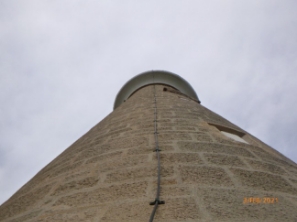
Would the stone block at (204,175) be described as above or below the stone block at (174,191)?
above

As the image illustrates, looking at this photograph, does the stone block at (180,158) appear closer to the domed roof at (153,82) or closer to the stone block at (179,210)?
the stone block at (179,210)

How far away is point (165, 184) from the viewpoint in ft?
5.03

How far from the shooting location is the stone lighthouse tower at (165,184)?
1.29 meters

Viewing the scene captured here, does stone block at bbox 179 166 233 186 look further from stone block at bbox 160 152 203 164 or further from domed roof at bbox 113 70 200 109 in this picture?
domed roof at bbox 113 70 200 109

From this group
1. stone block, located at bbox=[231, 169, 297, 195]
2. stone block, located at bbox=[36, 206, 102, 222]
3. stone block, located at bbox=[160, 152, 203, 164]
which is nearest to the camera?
stone block, located at bbox=[36, 206, 102, 222]

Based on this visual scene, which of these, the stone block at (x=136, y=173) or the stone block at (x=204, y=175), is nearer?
the stone block at (x=204, y=175)

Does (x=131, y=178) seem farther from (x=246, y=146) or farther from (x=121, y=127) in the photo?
(x=121, y=127)

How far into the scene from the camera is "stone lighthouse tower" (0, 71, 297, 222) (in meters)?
1.29

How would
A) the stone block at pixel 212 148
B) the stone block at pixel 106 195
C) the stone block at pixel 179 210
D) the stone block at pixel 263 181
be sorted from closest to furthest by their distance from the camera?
the stone block at pixel 179 210
the stone block at pixel 106 195
the stone block at pixel 263 181
the stone block at pixel 212 148

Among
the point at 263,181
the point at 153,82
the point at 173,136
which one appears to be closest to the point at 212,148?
the point at 173,136

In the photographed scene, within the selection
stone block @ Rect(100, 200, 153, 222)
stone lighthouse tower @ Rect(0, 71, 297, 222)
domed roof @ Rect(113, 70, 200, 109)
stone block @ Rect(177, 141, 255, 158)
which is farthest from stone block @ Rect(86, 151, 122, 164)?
domed roof @ Rect(113, 70, 200, 109)

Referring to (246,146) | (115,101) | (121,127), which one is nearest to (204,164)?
(246,146)

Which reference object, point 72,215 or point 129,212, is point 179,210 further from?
point 72,215
